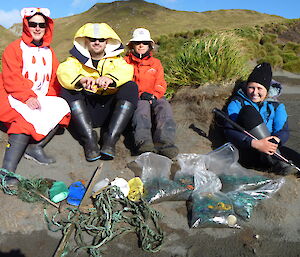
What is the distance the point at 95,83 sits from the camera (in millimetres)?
3127

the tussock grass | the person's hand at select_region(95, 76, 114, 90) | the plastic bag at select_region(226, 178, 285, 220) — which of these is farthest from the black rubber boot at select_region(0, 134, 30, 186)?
the tussock grass

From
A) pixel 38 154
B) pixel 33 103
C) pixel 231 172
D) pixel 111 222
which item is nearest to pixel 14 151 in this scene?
pixel 38 154

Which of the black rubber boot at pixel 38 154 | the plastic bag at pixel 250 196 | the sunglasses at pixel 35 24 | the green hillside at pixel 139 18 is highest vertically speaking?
the green hillside at pixel 139 18

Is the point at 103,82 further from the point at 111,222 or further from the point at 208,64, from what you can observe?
the point at 208,64

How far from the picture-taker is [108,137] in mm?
3131

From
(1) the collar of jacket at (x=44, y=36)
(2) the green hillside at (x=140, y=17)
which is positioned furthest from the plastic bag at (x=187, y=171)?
(2) the green hillside at (x=140, y=17)

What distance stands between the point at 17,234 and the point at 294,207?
2.47 m

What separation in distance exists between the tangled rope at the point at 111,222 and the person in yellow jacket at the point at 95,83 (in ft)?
2.24

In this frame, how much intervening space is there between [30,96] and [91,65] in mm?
764

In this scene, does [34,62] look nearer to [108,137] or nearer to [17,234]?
[108,137]

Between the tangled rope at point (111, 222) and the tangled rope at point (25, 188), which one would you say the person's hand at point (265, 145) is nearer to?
the tangled rope at point (111, 222)

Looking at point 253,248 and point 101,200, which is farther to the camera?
point 101,200

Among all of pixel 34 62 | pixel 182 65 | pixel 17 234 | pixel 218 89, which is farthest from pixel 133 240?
pixel 182 65

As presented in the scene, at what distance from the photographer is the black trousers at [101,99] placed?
3244 millimetres
